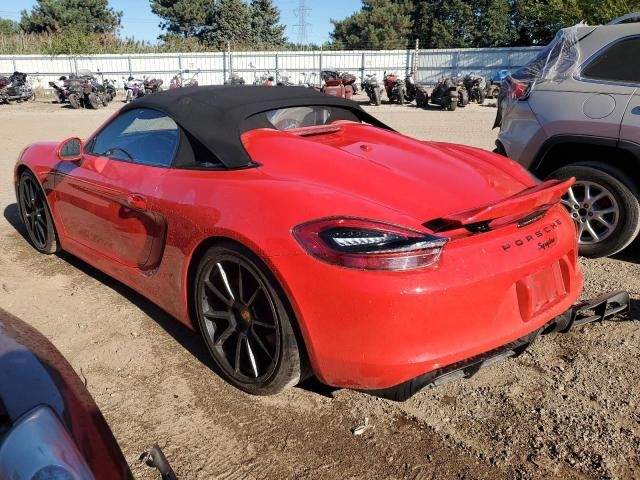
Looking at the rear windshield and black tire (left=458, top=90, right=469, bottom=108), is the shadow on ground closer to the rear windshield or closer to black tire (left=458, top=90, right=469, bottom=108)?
the rear windshield

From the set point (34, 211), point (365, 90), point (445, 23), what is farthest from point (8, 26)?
point (34, 211)

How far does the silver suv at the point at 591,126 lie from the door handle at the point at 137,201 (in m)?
3.28

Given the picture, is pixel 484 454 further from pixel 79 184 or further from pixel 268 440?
pixel 79 184

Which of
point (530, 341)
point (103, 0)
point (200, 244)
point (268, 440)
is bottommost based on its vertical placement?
point (268, 440)

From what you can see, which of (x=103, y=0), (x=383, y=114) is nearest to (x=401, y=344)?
(x=383, y=114)

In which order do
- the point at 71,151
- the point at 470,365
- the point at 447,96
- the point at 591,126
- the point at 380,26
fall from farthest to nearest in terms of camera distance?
the point at 380,26, the point at 447,96, the point at 591,126, the point at 71,151, the point at 470,365

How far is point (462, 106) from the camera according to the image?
810 inches

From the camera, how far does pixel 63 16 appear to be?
5872 cm

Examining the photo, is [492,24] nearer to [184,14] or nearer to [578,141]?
[184,14]

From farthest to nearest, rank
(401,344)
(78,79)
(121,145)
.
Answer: (78,79), (121,145), (401,344)

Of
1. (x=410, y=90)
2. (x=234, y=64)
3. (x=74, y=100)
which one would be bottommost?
(x=74, y=100)

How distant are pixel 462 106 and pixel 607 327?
18.5 m

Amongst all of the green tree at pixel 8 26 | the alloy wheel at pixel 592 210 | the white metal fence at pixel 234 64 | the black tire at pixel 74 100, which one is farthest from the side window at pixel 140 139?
the green tree at pixel 8 26

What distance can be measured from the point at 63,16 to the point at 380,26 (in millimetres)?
34195
